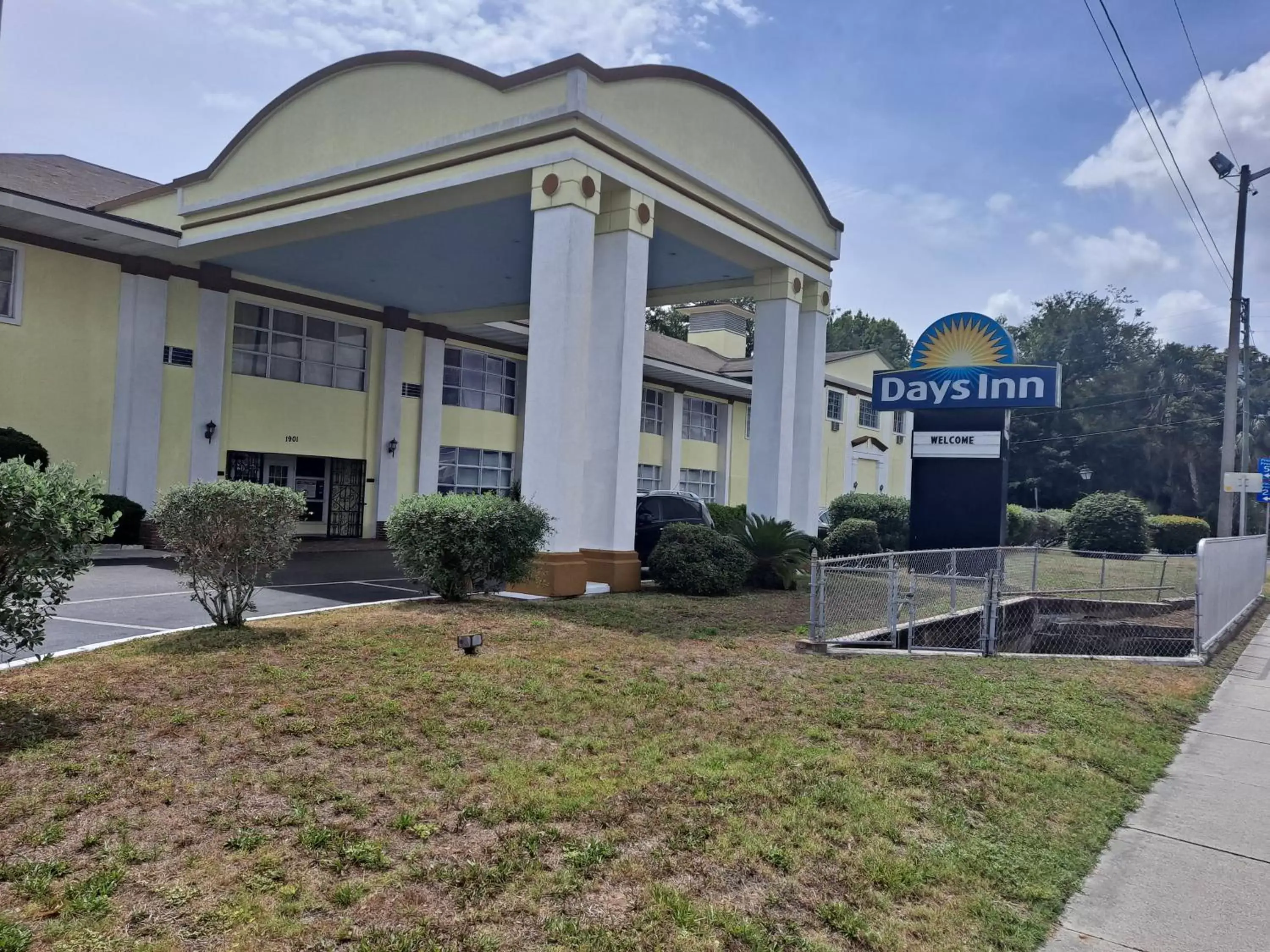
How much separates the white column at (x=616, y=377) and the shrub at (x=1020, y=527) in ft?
70.4

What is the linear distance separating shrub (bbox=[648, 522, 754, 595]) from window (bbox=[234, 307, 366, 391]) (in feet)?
39.2

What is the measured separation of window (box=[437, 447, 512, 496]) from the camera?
26.5 m

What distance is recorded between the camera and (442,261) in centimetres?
1950

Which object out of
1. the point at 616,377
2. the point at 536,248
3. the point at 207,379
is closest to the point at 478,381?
the point at 207,379

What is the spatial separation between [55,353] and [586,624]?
13.4 metres

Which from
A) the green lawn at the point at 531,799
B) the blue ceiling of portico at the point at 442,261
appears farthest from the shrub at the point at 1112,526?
the green lawn at the point at 531,799

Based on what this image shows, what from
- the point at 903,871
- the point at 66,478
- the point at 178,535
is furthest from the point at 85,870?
the point at 178,535

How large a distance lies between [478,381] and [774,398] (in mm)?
11945

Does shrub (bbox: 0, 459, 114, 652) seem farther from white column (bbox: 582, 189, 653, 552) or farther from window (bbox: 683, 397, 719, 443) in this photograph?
window (bbox: 683, 397, 719, 443)

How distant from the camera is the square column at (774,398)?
18.1m

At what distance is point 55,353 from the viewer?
1766 cm

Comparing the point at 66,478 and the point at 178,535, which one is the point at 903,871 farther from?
the point at 178,535

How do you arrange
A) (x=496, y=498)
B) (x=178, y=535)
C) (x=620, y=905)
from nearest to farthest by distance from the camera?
(x=620, y=905) < (x=178, y=535) < (x=496, y=498)

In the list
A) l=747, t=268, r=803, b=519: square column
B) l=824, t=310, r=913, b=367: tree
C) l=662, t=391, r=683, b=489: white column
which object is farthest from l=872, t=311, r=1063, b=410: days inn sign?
l=824, t=310, r=913, b=367: tree
